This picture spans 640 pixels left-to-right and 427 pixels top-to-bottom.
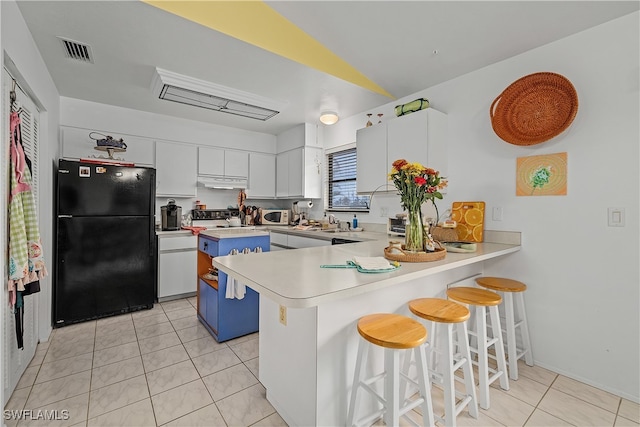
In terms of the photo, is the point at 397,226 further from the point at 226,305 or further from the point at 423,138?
the point at 226,305

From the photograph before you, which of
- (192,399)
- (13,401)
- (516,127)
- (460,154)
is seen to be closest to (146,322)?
(13,401)

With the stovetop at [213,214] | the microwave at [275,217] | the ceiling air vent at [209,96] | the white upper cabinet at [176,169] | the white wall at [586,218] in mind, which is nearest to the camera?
the white wall at [586,218]

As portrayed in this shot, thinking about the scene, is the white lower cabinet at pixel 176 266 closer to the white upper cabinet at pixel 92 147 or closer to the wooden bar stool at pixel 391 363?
the white upper cabinet at pixel 92 147

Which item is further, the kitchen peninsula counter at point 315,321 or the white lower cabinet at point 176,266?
the white lower cabinet at point 176,266

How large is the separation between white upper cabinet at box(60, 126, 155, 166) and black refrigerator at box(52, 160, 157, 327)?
64 cm

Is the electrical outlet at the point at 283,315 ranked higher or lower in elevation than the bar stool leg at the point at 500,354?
higher

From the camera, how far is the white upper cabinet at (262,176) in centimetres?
451

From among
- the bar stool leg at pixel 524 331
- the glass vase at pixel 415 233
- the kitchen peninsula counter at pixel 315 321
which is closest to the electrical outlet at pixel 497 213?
the bar stool leg at pixel 524 331

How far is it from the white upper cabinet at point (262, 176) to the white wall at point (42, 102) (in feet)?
7.44

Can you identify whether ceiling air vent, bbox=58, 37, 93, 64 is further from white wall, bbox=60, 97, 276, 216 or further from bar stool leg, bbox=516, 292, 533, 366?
bar stool leg, bbox=516, 292, 533, 366

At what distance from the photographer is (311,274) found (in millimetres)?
1287

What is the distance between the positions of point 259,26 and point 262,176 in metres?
2.68

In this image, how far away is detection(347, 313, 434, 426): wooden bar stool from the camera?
1.21m

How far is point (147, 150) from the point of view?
3.66 metres
